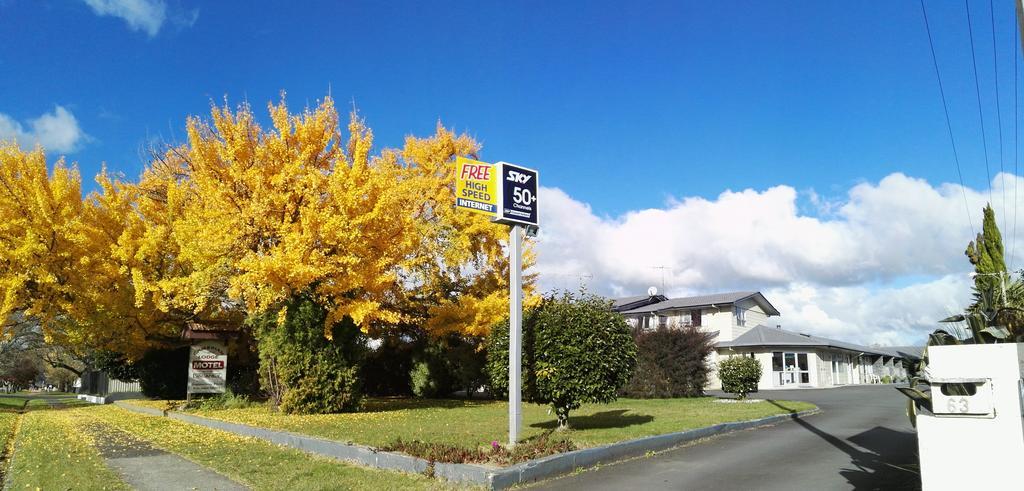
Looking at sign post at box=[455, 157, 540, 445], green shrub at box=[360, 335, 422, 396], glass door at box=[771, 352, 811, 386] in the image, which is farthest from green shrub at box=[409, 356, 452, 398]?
glass door at box=[771, 352, 811, 386]

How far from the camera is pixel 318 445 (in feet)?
34.0

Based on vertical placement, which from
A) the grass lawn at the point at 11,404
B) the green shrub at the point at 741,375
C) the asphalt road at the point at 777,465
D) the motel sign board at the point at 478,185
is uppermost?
the motel sign board at the point at 478,185

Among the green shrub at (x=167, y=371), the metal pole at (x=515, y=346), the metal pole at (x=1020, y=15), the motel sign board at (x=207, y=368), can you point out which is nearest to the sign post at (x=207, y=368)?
the motel sign board at (x=207, y=368)

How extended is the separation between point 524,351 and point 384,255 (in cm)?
719

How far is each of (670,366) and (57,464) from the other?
22.1m

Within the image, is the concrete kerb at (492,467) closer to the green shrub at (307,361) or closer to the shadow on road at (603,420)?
the shadow on road at (603,420)

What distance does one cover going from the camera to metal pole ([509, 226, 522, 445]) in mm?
9789

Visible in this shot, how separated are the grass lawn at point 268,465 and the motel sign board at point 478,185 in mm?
4424

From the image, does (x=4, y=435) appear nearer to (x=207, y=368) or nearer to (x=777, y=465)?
(x=207, y=368)

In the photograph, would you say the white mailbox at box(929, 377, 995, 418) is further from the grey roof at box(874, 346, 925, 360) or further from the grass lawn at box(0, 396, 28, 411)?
the grass lawn at box(0, 396, 28, 411)

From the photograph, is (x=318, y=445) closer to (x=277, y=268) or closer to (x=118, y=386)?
(x=277, y=268)

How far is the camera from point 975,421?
16.5 feet

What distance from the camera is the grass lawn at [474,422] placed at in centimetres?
1140

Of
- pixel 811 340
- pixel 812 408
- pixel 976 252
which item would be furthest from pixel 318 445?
pixel 811 340
